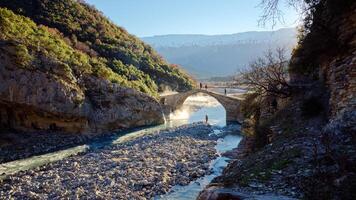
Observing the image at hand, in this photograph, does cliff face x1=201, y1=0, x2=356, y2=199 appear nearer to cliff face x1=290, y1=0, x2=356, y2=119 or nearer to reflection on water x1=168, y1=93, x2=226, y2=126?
cliff face x1=290, y1=0, x2=356, y2=119

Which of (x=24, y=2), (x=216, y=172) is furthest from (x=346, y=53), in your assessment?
(x=24, y=2)

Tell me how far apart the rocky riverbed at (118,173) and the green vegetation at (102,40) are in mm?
23774

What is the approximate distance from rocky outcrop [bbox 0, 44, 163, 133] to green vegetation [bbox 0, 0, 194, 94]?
10.9 metres

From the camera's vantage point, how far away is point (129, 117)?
41312 mm

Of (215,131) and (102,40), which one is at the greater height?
(102,40)

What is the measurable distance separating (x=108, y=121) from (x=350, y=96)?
102ft

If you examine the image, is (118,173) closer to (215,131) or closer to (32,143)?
(32,143)

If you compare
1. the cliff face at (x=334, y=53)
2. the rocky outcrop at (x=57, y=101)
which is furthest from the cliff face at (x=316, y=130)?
the rocky outcrop at (x=57, y=101)

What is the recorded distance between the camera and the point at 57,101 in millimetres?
33875

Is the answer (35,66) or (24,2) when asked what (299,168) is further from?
(24,2)

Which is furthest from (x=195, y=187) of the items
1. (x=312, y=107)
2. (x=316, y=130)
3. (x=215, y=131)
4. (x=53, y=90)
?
(x=215, y=131)

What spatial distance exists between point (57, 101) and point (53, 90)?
1.06m

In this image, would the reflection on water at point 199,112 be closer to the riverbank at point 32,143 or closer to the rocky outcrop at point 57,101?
the rocky outcrop at point 57,101

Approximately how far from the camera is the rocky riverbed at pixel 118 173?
18.4m
